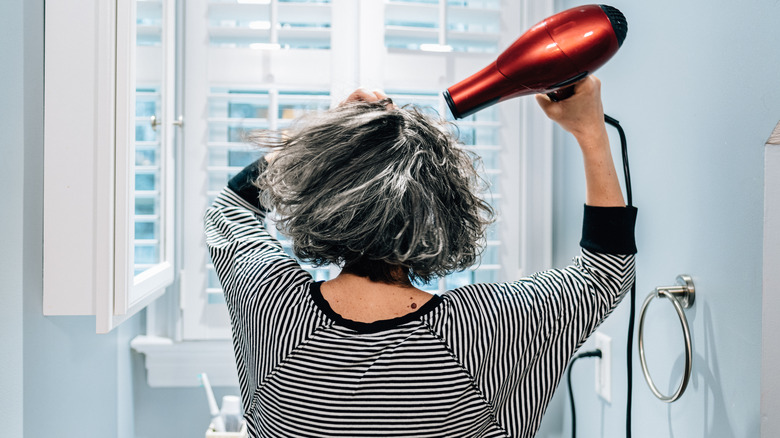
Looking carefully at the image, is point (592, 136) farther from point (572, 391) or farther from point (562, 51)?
point (572, 391)

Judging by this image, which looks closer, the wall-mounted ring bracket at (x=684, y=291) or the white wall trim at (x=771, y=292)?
the white wall trim at (x=771, y=292)

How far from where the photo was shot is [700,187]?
2.39 feet

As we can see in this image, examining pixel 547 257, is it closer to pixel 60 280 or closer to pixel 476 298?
pixel 476 298

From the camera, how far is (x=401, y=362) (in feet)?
1.73

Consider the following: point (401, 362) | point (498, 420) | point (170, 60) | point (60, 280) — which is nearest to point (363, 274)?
point (401, 362)

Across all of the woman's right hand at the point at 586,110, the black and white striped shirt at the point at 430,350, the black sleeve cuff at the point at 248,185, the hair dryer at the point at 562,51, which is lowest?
the black and white striped shirt at the point at 430,350

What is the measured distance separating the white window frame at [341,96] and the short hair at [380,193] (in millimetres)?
621

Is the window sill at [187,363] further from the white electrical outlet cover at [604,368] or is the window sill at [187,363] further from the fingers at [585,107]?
the fingers at [585,107]

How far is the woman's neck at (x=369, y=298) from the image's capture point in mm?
565

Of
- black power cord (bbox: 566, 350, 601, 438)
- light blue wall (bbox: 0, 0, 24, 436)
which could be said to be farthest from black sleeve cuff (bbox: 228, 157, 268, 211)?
black power cord (bbox: 566, 350, 601, 438)

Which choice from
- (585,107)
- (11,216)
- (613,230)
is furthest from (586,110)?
(11,216)

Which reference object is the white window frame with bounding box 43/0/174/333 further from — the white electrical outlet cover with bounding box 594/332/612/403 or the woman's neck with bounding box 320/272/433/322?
the white electrical outlet cover with bounding box 594/332/612/403

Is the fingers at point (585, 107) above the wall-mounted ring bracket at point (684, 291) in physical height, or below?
above

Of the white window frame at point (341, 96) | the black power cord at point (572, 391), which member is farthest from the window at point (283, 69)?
the black power cord at point (572, 391)
